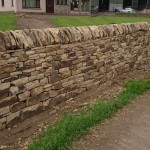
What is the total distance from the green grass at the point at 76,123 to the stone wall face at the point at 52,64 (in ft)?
2.33

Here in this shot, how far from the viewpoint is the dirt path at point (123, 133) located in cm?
608

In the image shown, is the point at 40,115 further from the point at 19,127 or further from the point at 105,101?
the point at 105,101

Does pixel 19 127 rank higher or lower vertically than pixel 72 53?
lower

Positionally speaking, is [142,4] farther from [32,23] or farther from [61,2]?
[32,23]

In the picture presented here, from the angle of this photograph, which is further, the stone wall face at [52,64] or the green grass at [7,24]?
the green grass at [7,24]

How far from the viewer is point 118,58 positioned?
10.5m

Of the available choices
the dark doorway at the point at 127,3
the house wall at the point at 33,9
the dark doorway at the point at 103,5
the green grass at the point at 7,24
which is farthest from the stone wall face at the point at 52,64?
the dark doorway at the point at 127,3

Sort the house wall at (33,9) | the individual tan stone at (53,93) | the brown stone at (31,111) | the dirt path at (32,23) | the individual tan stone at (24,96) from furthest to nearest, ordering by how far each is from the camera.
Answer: the house wall at (33,9) → the dirt path at (32,23) → the individual tan stone at (53,93) → the brown stone at (31,111) → the individual tan stone at (24,96)

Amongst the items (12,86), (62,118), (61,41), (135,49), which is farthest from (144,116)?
(135,49)

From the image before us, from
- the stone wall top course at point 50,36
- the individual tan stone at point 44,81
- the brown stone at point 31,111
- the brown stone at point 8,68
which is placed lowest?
the brown stone at point 31,111

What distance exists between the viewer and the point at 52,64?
24.4 ft

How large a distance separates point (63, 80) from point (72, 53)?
716 mm

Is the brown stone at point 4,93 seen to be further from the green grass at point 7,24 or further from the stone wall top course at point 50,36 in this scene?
the green grass at point 7,24

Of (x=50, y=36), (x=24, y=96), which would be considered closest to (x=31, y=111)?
(x=24, y=96)
